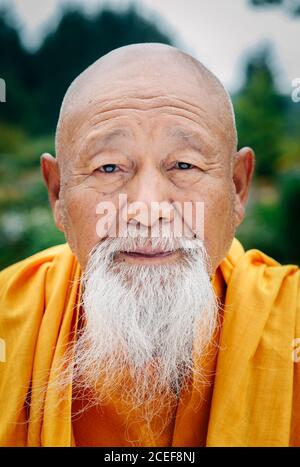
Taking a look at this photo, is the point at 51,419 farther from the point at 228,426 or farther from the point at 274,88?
the point at 274,88

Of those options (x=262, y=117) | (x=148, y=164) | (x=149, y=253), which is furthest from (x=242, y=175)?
(x=262, y=117)

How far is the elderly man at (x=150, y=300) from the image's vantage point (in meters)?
2.17

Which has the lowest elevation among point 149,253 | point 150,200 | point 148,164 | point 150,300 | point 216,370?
point 216,370

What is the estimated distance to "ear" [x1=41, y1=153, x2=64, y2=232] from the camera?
2.53 metres

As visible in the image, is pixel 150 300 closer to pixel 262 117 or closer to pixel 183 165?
pixel 183 165

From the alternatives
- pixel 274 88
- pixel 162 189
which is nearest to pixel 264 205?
pixel 274 88

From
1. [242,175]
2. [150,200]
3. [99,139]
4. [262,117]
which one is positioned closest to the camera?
[150,200]

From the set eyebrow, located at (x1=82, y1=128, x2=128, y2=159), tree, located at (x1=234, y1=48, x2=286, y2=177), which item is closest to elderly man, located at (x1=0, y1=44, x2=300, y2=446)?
eyebrow, located at (x1=82, y1=128, x2=128, y2=159)

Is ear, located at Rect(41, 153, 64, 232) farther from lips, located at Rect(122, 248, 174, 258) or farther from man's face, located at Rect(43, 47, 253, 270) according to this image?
lips, located at Rect(122, 248, 174, 258)

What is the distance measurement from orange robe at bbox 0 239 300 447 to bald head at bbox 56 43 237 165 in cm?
61

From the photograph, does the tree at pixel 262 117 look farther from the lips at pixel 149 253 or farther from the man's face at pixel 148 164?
the lips at pixel 149 253

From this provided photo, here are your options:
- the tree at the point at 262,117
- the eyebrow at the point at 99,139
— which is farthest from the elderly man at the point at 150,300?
the tree at the point at 262,117

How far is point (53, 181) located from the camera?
262cm

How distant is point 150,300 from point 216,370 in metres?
0.45
